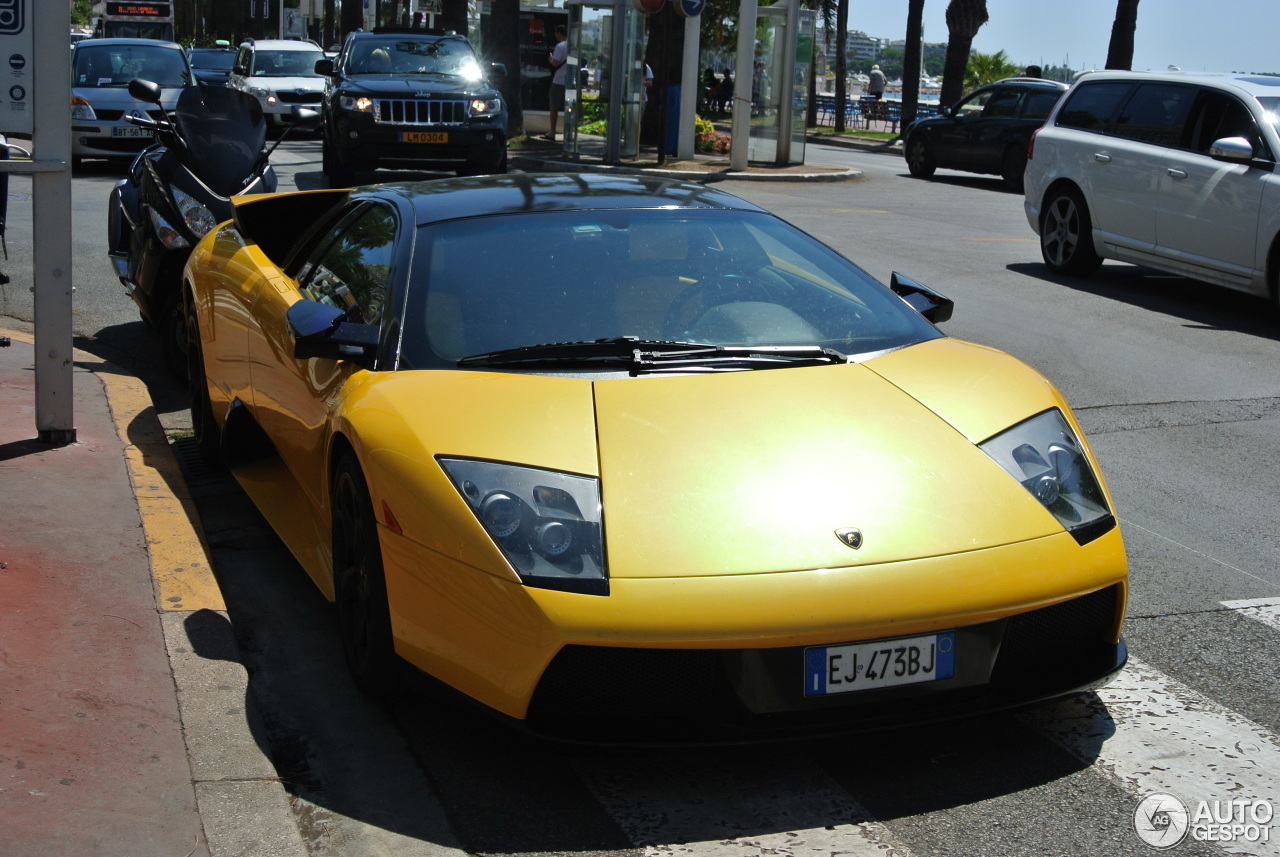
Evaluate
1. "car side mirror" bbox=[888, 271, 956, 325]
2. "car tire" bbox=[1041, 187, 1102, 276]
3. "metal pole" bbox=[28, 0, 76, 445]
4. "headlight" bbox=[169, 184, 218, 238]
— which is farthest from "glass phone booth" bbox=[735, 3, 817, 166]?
"car side mirror" bbox=[888, 271, 956, 325]

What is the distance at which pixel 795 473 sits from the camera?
3.41 meters

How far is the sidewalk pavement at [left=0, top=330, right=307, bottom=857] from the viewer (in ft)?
9.80

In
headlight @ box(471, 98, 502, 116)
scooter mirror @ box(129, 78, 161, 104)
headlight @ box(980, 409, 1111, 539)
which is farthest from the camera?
headlight @ box(471, 98, 502, 116)

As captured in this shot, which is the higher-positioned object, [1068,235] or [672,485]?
[1068,235]

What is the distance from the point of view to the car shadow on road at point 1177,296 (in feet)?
33.6

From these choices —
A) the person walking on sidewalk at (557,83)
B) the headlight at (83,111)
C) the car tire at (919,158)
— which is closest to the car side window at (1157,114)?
the car tire at (919,158)

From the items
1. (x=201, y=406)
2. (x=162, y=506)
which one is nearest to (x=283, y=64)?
(x=201, y=406)

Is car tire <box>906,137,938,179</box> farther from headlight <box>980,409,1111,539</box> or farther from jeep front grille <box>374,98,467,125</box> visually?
headlight <box>980,409,1111,539</box>

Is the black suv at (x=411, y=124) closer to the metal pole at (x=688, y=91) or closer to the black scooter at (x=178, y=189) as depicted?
the metal pole at (x=688, y=91)

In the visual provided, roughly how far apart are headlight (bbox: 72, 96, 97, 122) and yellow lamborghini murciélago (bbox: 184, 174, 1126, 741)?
1516cm

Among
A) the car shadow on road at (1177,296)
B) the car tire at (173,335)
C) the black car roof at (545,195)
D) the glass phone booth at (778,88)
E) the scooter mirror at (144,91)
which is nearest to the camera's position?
the black car roof at (545,195)

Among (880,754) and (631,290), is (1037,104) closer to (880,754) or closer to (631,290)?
(631,290)

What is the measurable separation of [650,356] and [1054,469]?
44.3 inches

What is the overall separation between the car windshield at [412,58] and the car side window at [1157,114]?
8.59 m
